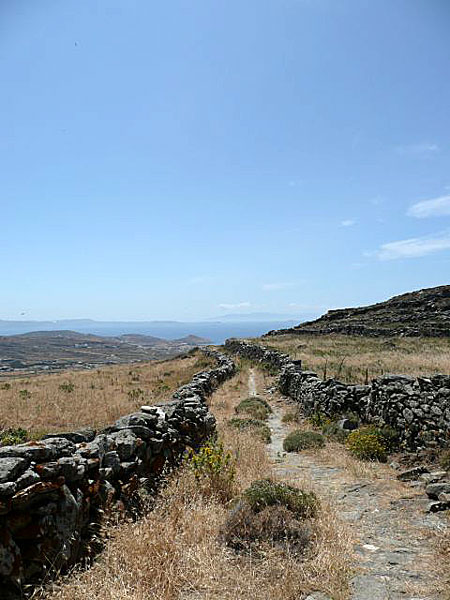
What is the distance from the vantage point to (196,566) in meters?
5.33

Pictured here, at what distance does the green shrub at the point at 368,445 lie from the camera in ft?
35.0

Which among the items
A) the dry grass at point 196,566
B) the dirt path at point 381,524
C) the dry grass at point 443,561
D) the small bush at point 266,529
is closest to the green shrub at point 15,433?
the dirt path at point 381,524

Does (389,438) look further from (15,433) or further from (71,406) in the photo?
(71,406)

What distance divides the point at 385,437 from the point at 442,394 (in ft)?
6.02

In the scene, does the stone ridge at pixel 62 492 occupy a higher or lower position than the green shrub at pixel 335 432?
higher

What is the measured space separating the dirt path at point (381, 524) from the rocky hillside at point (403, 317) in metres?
37.5

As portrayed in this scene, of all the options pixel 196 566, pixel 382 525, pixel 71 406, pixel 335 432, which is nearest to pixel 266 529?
pixel 196 566

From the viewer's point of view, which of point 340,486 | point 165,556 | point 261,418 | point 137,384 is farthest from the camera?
point 137,384

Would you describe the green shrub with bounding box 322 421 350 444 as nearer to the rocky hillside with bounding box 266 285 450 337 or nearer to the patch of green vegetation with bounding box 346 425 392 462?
the patch of green vegetation with bounding box 346 425 392 462

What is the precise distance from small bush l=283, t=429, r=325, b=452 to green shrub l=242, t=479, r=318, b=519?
5.28 metres

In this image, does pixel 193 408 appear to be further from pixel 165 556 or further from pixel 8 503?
pixel 8 503

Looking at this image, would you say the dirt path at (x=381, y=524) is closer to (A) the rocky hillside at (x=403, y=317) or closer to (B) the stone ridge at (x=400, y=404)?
(B) the stone ridge at (x=400, y=404)

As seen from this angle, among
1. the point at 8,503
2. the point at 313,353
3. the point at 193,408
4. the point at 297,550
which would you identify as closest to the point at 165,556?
the point at 297,550

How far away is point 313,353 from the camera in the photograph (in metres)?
33.7
